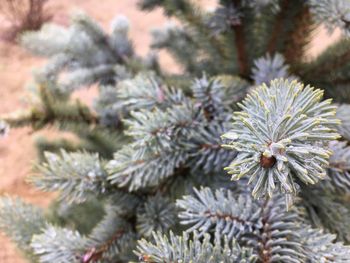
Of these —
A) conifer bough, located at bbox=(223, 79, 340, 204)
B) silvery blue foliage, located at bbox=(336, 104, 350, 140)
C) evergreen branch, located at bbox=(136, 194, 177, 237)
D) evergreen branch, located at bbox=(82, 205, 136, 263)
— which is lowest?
evergreen branch, located at bbox=(82, 205, 136, 263)

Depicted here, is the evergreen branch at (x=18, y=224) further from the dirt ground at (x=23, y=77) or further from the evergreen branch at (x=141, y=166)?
the dirt ground at (x=23, y=77)

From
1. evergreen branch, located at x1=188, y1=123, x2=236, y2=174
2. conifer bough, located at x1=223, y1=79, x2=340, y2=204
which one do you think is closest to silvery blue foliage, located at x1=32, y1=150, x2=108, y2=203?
evergreen branch, located at x1=188, y1=123, x2=236, y2=174

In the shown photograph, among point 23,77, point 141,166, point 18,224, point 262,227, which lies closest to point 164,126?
point 141,166

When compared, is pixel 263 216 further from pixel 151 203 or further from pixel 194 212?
pixel 151 203

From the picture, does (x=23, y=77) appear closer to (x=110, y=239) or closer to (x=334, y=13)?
(x=110, y=239)

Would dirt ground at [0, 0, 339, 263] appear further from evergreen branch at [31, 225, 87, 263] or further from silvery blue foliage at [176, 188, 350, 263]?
silvery blue foliage at [176, 188, 350, 263]

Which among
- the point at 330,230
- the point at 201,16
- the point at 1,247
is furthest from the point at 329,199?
the point at 1,247
